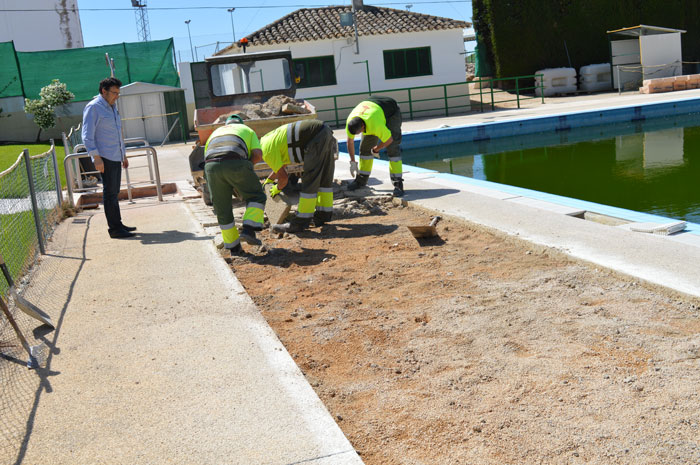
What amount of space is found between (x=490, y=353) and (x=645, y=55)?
2846 cm

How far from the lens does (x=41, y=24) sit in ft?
119

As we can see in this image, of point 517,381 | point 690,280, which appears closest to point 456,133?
point 690,280

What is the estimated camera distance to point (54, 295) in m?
5.79

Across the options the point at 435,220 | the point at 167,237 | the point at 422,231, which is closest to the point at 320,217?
the point at 435,220

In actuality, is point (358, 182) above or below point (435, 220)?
above

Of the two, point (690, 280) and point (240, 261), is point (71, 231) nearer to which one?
point (240, 261)

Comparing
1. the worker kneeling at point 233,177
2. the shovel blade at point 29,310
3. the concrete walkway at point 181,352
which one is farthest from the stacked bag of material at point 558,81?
the shovel blade at point 29,310

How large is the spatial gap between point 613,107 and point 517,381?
18.9 metres

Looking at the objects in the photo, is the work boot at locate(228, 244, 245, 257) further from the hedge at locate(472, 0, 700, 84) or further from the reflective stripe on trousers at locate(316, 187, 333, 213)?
the hedge at locate(472, 0, 700, 84)

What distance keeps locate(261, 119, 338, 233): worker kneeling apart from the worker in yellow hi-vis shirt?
121 cm

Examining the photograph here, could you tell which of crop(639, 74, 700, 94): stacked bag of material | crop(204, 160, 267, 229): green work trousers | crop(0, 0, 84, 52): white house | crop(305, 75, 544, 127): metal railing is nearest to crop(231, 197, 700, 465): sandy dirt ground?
crop(204, 160, 267, 229): green work trousers

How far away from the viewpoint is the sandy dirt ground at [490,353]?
3.13 m

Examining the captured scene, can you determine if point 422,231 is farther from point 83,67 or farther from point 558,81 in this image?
point 558,81

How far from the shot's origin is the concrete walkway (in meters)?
3.15
